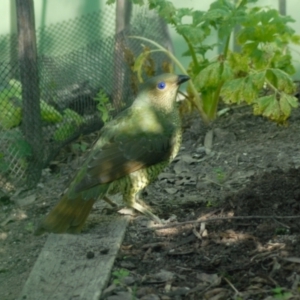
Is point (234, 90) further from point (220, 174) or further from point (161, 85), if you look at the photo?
point (161, 85)

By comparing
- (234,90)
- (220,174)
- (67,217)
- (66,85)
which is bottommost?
(220,174)

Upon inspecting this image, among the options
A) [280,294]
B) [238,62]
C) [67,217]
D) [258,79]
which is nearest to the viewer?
[280,294]

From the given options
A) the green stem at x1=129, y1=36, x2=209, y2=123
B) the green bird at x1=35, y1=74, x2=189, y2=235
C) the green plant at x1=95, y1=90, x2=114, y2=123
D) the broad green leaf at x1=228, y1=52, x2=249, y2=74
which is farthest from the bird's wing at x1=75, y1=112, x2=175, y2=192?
the green plant at x1=95, y1=90, x2=114, y2=123

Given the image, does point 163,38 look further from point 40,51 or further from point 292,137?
point 292,137

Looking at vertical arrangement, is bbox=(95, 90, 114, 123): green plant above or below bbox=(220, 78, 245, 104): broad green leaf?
below

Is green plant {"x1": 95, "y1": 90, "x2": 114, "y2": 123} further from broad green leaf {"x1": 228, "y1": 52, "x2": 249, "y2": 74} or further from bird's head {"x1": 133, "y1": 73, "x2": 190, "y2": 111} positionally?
bird's head {"x1": 133, "y1": 73, "x2": 190, "y2": 111}

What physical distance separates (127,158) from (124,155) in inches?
1.1

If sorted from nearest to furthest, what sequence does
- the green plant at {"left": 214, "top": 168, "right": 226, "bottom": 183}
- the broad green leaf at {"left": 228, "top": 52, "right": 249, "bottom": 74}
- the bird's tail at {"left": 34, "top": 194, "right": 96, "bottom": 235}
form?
the bird's tail at {"left": 34, "top": 194, "right": 96, "bottom": 235} < the green plant at {"left": 214, "top": 168, "right": 226, "bottom": 183} < the broad green leaf at {"left": 228, "top": 52, "right": 249, "bottom": 74}

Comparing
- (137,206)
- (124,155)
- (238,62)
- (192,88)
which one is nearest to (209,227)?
(137,206)

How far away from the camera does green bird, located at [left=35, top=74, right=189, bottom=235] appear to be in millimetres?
5482

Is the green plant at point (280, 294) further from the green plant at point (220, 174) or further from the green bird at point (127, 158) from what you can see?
the green plant at point (220, 174)

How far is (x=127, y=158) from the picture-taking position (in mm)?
5707

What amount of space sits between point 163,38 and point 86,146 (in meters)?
2.23

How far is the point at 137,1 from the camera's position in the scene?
7520 millimetres
